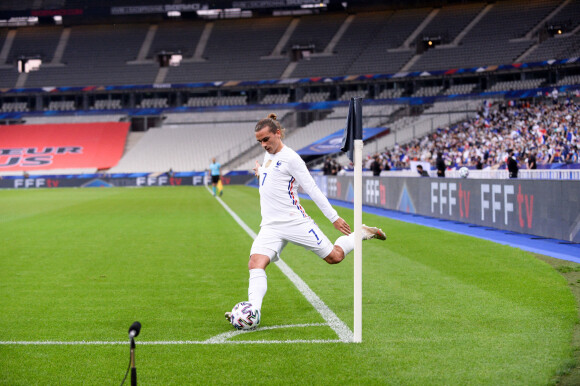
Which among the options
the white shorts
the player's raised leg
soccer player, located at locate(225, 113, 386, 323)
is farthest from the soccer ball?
the player's raised leg

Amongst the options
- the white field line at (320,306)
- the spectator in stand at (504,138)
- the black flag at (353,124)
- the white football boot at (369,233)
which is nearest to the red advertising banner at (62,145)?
the spectator in stand at (504,138)

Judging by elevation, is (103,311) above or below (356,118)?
below

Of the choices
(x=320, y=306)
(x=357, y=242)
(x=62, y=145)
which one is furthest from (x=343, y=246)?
(x=62, y=145)

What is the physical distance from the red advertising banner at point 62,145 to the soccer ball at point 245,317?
61.0m

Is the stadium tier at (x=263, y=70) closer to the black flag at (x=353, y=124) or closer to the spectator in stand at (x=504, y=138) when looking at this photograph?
the spectator in stand at (x=504, y=138)

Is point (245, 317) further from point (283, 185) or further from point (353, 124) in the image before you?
point (353, 124)

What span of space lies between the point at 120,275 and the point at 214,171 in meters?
27.1

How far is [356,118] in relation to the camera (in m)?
5.97

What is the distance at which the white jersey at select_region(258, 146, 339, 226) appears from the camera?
674 centimetres

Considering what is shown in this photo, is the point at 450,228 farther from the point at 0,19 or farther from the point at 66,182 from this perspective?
the point at 0,19

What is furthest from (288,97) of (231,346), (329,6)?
(231,346)

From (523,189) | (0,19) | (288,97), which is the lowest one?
(523,189)

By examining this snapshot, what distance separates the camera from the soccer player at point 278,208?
21.9 feet

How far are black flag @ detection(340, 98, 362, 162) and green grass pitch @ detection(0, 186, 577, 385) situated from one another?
1.72 m
